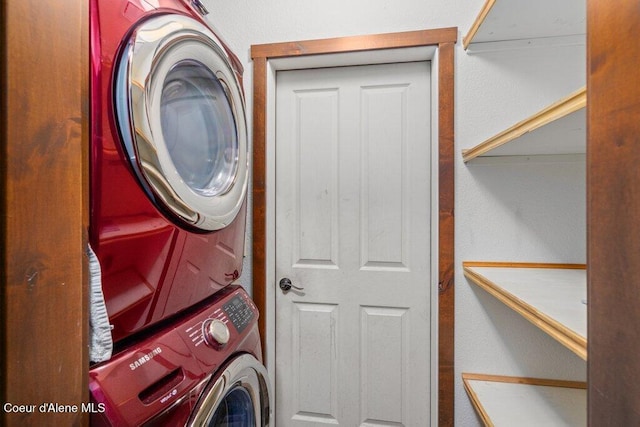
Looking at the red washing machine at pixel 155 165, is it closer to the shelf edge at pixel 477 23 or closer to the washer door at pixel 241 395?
the washer door at pixel 241 395

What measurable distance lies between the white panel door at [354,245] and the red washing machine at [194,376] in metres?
0.56

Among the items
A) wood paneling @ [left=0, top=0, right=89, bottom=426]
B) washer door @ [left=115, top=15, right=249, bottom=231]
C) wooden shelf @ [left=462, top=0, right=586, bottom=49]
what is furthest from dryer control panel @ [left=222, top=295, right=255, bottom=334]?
wooden shelf @ [left=462, top=0, right=586, bottom=49]

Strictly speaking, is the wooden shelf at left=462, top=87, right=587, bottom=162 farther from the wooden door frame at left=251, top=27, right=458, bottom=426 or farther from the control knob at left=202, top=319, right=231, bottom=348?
the control knob at left=202, top=319, right=231, bottom=348

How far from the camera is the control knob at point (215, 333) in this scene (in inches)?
29.4

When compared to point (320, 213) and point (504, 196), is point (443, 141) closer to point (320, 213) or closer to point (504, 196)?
point (504, 196)

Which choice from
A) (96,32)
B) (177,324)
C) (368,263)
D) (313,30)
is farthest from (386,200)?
(96,32)

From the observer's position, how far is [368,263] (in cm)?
149

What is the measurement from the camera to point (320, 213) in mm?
1526

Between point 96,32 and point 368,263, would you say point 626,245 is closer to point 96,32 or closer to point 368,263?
point 96,32

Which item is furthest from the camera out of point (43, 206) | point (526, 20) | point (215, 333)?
point (526, 20)

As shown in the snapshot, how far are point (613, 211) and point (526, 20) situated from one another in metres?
1.04

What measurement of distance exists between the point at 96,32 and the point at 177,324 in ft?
1.94

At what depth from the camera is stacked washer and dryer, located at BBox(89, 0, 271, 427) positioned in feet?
1.73

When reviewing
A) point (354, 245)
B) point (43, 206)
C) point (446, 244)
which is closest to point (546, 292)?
point (446, 244)
